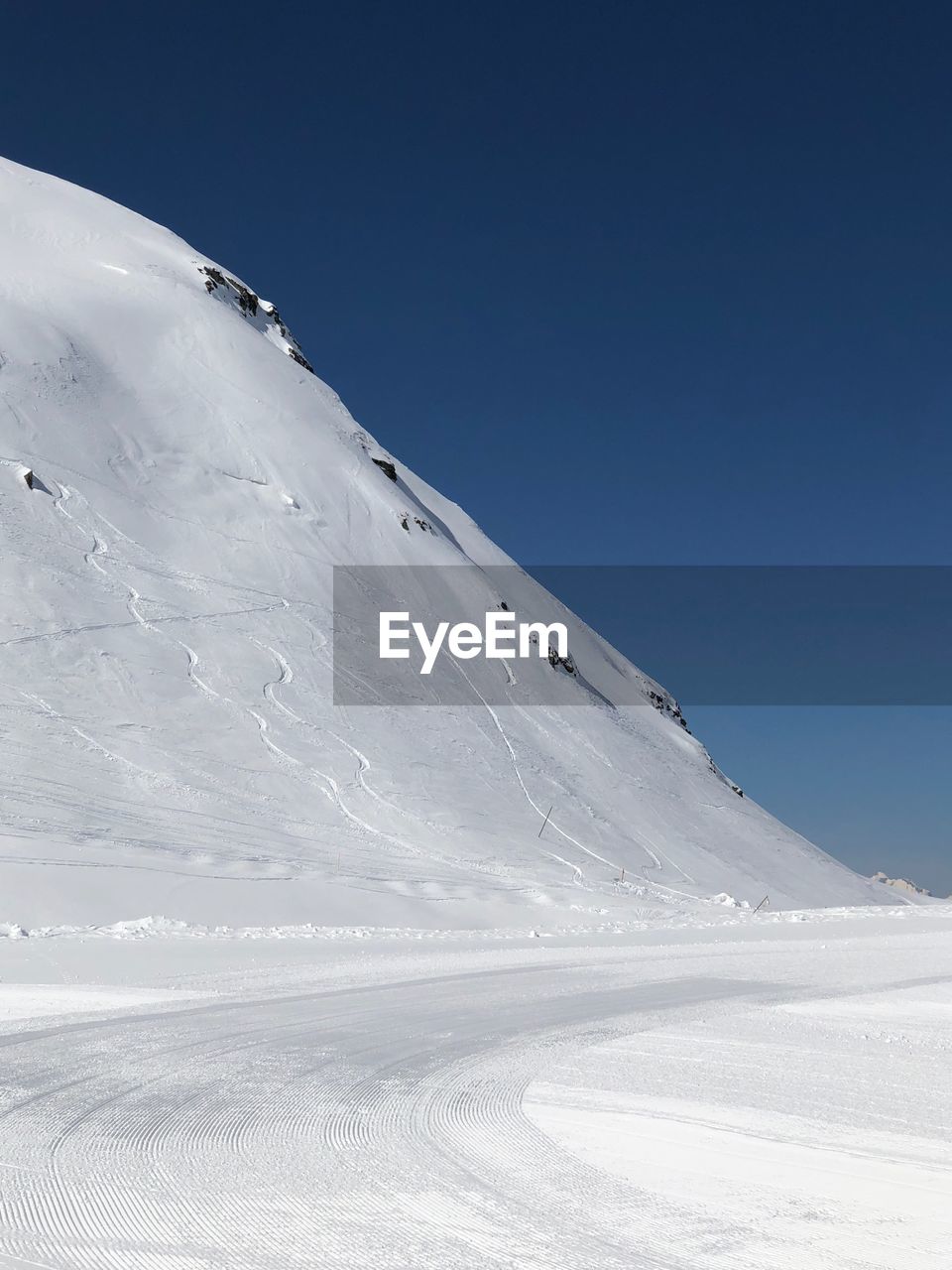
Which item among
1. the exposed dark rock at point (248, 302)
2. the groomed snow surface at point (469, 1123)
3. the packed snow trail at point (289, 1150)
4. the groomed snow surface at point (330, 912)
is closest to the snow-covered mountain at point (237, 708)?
the groomed snow surface at point (330, 912)

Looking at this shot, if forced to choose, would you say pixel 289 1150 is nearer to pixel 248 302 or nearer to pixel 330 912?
pixel 330 912

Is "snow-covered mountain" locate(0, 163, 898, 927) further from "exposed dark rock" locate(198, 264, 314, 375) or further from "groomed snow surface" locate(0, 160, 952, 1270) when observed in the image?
"exposed dark rock" locate(198, 264, 314, 375)

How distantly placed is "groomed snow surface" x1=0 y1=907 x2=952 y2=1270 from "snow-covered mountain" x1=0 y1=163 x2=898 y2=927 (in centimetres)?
1102

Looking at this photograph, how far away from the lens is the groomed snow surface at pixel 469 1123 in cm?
387

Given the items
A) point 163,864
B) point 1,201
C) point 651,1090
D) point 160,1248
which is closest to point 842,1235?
point 160,1248

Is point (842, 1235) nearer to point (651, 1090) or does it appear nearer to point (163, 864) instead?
point (651, 1090)

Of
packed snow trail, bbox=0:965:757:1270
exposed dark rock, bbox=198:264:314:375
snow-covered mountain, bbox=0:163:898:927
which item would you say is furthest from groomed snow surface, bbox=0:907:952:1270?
exposed dark rock, bbox=198:264:314:375

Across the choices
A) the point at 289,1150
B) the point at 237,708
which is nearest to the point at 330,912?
the point at 237,708

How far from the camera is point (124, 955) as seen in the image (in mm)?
13297

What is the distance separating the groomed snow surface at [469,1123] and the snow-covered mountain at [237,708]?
11.0 meters

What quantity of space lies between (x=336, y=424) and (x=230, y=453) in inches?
296

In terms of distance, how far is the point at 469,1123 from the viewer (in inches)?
216

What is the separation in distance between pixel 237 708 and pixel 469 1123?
80.3 feet

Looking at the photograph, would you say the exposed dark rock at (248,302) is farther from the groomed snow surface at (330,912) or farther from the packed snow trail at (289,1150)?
the packed snow trail at (289,1150)
